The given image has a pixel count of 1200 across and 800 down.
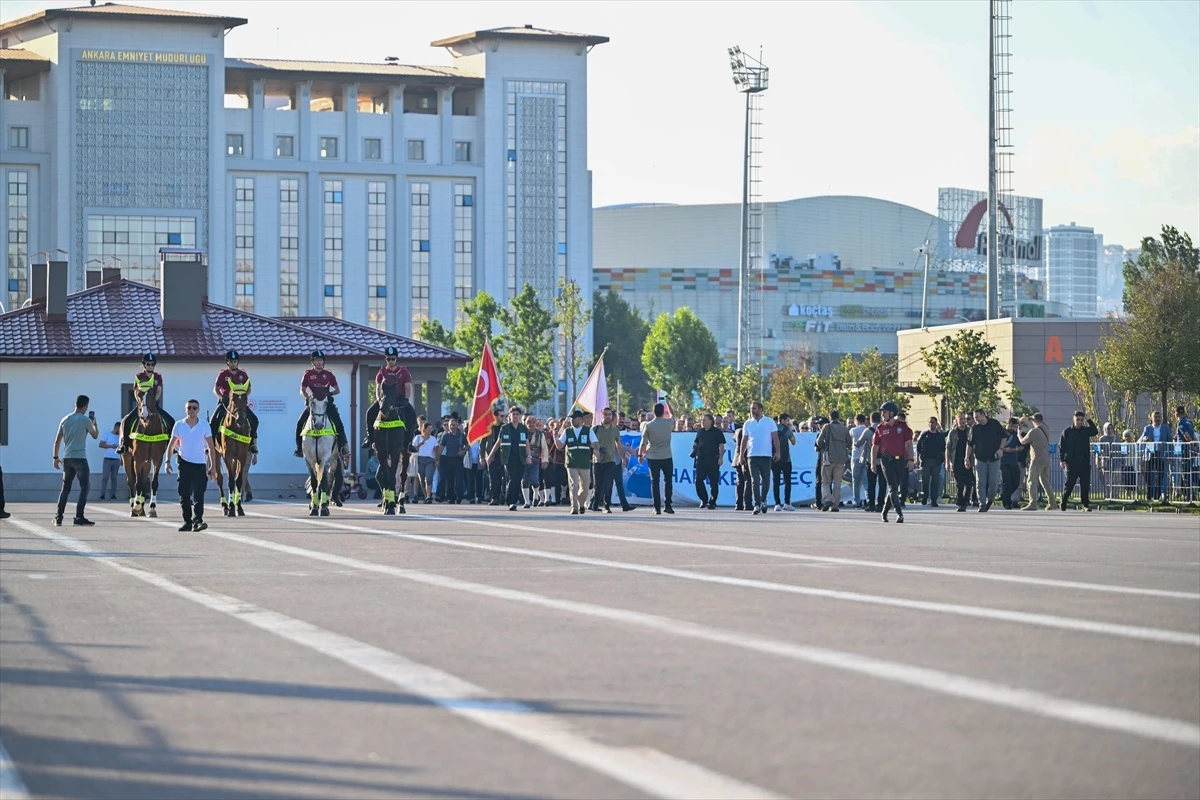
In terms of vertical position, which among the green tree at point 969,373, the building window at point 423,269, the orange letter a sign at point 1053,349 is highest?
the building window at point 423,269

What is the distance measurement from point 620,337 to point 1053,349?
8053cm

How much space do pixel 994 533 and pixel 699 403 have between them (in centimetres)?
8195

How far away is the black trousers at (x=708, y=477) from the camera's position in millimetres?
34344

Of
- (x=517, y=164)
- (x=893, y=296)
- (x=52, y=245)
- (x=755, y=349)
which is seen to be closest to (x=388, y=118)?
(x=517, y=164)

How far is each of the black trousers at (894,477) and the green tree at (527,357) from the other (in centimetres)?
6842

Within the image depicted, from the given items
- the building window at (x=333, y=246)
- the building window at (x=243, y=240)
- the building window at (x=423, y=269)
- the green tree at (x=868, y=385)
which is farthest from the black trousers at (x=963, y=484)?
the building window at (x=423, y=269)

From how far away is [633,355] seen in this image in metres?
156

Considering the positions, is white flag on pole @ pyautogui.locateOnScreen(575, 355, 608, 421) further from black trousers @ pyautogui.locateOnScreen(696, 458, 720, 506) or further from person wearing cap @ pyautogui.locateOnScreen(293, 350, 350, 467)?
person wearing cap @ pyautogui.locateOnScreen(293, 350, 350, 467)

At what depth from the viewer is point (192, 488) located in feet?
74.8

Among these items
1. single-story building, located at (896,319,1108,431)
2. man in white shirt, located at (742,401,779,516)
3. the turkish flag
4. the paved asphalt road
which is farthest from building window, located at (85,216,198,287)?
the paved asphalt road

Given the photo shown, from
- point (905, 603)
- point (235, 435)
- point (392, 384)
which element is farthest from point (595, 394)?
point (905, 603)

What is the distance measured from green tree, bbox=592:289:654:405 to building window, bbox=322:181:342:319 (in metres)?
30.0

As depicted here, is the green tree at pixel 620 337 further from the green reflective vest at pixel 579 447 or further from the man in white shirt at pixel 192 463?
the man in white shirt at pixel 192 463

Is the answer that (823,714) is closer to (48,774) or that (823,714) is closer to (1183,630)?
(48,774)
